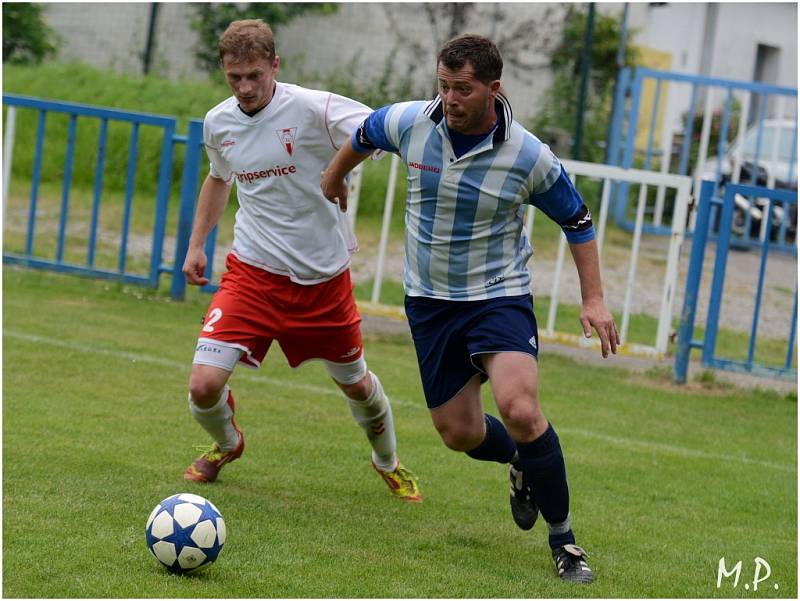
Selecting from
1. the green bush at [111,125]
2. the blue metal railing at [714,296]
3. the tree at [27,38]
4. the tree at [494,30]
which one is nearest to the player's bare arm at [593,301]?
the blue metal railing at [714,296]

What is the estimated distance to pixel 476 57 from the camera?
505 cm

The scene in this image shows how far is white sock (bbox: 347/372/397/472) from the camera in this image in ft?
21.0

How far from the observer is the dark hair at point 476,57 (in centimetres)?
505

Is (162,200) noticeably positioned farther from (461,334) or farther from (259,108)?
(461,334)

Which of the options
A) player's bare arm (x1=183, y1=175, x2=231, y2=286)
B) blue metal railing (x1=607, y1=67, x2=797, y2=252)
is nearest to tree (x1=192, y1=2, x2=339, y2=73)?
blue metal railing (x1=607, y1=67, x2=797, y2=252)

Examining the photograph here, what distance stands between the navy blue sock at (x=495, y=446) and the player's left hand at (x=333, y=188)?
1.18m

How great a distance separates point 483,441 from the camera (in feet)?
19.4

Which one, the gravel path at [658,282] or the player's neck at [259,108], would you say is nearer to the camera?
the player's neck at [259,108]

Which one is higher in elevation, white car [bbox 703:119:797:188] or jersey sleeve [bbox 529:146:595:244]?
white car [bbox 703:119:797:188]

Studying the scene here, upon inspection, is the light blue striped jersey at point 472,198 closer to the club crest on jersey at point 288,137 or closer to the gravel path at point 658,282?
the club crest on jersey at point 288,137

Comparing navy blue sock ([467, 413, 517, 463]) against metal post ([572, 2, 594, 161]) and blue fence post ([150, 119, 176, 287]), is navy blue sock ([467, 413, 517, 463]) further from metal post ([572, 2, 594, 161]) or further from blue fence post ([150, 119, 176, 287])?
metal post ([572, 2, 594, 161])

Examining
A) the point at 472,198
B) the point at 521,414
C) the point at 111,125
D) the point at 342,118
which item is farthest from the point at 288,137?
the point at 111,125

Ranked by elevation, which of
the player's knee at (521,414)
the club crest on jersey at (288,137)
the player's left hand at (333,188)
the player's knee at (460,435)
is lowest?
the player's knee at (460,435)

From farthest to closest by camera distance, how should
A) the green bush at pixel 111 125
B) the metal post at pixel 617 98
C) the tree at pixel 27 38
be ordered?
the tree at pixel 27 38, the metal post at pixel 617 98, the green bush at pixel 111 125
